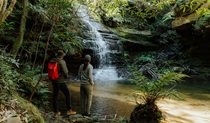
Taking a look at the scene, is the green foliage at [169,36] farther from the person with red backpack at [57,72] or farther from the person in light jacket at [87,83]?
the person with red backpack at [57,72]

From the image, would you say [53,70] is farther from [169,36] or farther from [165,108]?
[169,36]

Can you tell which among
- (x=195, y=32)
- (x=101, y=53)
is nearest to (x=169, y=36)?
(x=195, y=32)

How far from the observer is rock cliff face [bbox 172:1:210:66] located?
14367 millimetres

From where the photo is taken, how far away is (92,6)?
24.7ft

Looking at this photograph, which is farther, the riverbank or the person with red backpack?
the riverbank

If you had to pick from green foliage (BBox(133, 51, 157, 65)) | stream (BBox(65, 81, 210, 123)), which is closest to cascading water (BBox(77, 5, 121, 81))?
green foliage (BBox(133, 51, 157, 65))

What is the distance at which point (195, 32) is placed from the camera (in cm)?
1608

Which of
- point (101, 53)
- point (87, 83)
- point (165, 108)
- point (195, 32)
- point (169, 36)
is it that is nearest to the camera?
point (87, 83)

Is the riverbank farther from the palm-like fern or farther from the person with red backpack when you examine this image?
the person with red backpack

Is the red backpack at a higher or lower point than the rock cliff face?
lower

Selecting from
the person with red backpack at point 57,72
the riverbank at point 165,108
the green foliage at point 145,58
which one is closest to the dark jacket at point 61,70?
the person with red backpack at point 57,72

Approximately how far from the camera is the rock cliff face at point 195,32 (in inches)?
566

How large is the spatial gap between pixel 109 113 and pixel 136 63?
1329cm

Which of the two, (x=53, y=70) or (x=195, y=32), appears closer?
(x=53, y=70)
